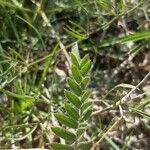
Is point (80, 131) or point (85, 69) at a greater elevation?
point (85, 69)

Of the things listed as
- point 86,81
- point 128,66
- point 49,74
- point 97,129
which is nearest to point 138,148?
point 97,129

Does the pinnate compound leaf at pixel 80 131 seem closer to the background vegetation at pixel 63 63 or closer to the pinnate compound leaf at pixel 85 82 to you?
the pinnate compound leaf at pixel 85 82

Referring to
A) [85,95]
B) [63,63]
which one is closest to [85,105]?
[85,95]

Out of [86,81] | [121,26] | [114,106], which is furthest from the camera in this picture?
[121,26]

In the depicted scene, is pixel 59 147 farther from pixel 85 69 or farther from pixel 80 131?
pixel 85 69

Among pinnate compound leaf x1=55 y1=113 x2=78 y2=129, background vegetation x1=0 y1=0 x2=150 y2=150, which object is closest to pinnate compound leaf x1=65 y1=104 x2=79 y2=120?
pinnate compound leaf x1=55 y1=113 x2=78 y2=129

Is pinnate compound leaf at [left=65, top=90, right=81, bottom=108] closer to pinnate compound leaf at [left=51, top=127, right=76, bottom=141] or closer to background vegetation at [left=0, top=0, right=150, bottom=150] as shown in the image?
pinnate compound leaf at [left=51, top=127, right=76, bottom=141]

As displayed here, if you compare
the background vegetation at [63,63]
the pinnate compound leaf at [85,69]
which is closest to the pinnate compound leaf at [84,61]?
the pinnate compound leaf at [85,69]

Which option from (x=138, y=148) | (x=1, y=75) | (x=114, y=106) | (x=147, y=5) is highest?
(x=147, y=5)

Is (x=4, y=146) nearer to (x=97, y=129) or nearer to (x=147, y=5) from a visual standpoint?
(x=97, y=129)
